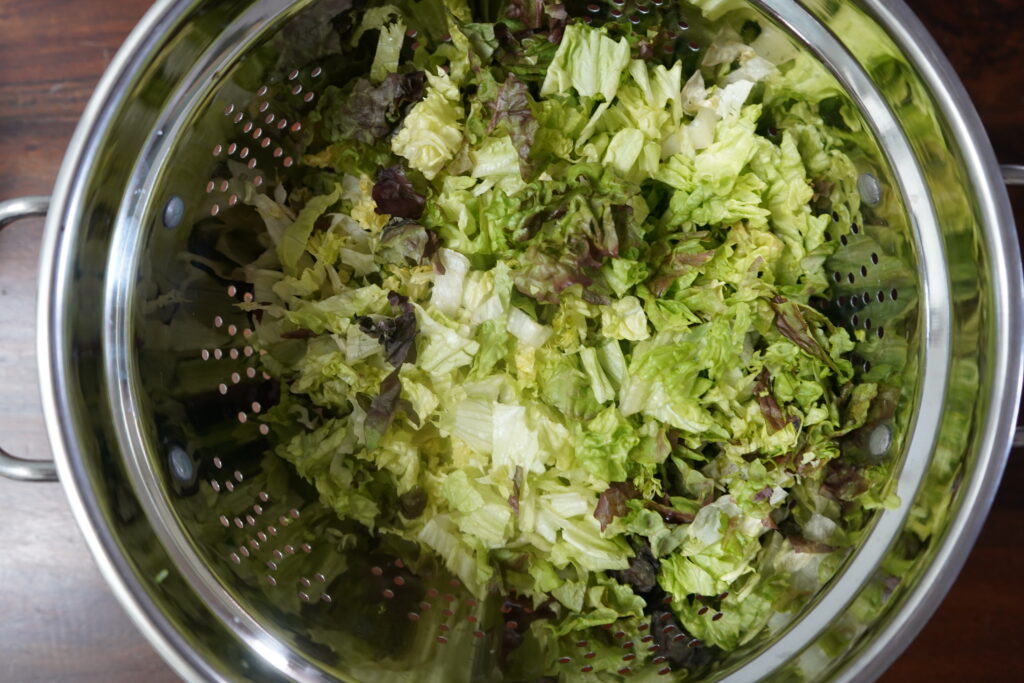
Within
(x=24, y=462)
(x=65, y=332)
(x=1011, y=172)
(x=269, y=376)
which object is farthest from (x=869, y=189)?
(x=24, y=462)

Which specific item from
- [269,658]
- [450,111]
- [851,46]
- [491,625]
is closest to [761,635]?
[491,625]

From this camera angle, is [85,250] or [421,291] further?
[421,291]

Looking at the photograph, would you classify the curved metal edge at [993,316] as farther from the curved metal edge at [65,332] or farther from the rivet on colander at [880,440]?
the curved metal edge at [65,332]

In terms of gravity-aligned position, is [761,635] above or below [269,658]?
above

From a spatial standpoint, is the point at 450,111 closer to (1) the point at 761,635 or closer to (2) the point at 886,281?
(2) the point at 886,281

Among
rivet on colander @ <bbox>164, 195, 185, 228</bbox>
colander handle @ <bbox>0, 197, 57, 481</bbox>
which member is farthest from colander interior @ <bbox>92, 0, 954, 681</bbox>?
colander handle @ <bbox>0, 197, 57, 481</bbox>

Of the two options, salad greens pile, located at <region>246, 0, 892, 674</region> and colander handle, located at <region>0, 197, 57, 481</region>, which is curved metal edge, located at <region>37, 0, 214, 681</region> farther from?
salad greens pile, located at <region>246, 0, 892, 674</region>
